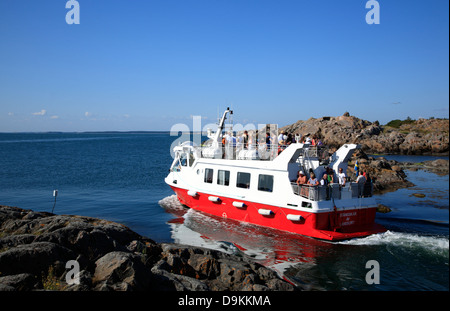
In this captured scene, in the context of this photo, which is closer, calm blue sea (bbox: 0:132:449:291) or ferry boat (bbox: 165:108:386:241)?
calm blue sea (bbox: 0:132:449:291)

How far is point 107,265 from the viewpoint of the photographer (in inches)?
328

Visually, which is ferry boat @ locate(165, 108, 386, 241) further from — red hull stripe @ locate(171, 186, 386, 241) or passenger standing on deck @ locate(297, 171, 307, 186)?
passenger standing on deck @ locate(297, 171, 307, 186)

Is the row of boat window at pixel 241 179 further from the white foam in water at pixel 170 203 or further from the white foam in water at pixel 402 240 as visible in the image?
the white foam in water at pixel 402 240

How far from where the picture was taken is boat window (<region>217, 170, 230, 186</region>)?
19.3m

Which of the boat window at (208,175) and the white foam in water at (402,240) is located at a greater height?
the boat window at (208,175)

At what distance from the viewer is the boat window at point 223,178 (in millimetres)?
19325

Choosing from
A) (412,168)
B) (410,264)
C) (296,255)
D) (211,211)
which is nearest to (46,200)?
(211,211)

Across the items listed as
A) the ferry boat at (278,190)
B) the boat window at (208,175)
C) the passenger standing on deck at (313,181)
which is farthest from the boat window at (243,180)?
the passenger standing on deck at (313,181)

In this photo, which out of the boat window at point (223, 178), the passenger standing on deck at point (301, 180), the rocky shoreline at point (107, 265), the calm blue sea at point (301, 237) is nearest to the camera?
the rocky shoreline at point (107, 265)

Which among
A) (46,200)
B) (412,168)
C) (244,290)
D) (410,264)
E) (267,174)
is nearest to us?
(244,290)

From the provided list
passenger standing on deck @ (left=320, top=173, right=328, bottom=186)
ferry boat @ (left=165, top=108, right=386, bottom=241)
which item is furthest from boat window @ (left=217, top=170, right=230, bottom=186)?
passenger standing on deck @ (left=320, top=173, right=328, bottom=186)

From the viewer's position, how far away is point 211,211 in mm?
20250

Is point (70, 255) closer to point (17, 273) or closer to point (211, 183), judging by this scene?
point (17, 273)

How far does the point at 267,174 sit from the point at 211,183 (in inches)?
171
